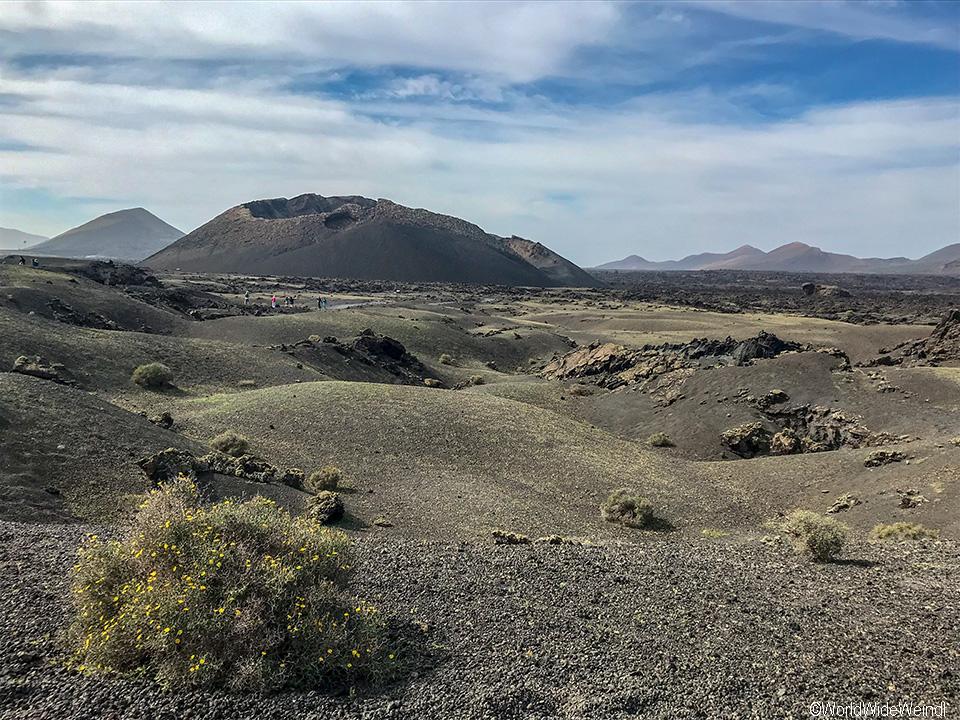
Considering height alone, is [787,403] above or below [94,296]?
below

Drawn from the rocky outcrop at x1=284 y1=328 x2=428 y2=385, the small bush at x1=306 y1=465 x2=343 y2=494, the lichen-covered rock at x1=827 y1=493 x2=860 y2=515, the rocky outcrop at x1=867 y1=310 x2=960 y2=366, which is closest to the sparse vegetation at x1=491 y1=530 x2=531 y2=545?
the small bush at x1=306 y1=465 x2=343 y2=494

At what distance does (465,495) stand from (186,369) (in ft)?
58.0

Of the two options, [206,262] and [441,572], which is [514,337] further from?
[206,262]

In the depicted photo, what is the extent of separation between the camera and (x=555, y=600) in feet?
27.6

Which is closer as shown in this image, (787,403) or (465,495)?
(465,495)

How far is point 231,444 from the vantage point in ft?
58.8

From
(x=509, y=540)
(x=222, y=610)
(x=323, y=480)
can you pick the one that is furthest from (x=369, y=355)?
(x=222, y=610)

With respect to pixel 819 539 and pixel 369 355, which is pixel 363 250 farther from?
pixel 819 539

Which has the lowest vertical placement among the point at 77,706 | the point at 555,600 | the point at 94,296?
the point at 555,600

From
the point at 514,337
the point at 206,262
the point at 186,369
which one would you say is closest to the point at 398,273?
the point at 206,262

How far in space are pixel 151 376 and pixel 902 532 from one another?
980 inches

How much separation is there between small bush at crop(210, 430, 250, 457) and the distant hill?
12413cm

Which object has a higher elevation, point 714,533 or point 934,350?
point 934,350

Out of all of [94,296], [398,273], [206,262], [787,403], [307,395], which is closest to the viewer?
[307,395]
